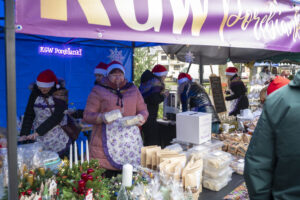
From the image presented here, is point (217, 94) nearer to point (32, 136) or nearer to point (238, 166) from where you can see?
point (238, 166)

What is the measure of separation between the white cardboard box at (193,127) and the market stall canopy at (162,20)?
65 cm

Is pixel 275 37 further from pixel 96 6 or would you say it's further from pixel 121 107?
pixel 96 6

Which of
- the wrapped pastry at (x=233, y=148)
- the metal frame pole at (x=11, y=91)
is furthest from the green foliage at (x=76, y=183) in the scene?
the wrapped pastry at (x=233, y=148)

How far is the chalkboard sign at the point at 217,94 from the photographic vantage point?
5.34m

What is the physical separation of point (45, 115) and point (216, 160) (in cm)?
204

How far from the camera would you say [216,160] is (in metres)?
1.94

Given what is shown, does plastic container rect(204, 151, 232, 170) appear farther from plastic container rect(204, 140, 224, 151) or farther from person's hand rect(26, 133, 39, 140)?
person's hand rect(26, 133, 39, 140)

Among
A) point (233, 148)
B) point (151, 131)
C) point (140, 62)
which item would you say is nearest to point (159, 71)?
point (151, 131)

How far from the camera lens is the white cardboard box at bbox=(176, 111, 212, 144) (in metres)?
2.19

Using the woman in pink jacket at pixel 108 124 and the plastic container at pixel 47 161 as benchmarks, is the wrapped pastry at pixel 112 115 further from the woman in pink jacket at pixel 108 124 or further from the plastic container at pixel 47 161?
the plastic container at pixel 47 161

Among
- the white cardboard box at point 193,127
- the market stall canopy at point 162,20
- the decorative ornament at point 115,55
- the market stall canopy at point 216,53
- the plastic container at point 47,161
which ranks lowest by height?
the plastic container at point 47,161

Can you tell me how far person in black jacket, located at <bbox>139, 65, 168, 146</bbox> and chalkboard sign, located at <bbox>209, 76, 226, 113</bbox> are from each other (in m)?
1.56

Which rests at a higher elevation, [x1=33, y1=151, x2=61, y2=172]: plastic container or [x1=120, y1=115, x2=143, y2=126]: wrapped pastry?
[x1=120, y1=115, x2=143, y2=126]: wrapped pastry

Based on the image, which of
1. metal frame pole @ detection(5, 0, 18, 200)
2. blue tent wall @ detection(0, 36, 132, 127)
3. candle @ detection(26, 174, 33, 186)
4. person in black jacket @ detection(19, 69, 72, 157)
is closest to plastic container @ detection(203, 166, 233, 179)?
candle @ detection(26, 174, 33, 186)
